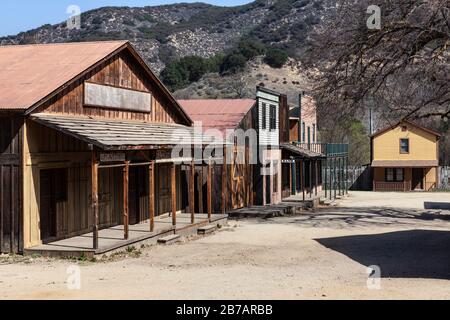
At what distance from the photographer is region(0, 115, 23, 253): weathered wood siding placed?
49.5 ft

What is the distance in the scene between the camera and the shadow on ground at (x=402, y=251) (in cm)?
1318

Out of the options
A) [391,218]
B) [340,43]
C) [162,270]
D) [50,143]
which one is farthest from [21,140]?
[391,218]

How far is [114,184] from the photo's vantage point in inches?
775

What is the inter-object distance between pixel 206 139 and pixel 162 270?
10147 millimetres

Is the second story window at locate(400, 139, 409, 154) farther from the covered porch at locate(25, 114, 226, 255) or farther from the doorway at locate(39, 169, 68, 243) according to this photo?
the doorway at locate(39, 169, 68, 243)

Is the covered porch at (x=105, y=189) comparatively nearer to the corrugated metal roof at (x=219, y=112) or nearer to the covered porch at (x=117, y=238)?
the covered porch at (x=117, y=238)

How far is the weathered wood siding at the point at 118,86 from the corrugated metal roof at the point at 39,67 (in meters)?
0.35

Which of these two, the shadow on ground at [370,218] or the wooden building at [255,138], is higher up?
the wooden building at [255,138]

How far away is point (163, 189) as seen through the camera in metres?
23.4

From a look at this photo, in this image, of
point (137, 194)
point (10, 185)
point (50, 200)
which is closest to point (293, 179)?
point (137, 194)

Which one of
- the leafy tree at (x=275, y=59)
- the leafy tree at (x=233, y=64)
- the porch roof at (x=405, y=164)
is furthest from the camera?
the leafy tree at (x=275, y=59)

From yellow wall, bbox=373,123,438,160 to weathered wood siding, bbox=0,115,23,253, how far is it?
3876 cm

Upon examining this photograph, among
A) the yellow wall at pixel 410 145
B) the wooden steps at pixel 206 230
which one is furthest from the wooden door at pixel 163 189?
the yellow wall at pixel 410 145

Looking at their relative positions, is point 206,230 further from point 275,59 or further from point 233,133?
point 275,59
